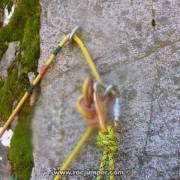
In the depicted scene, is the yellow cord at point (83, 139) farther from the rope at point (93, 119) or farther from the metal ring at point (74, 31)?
the metal ring at point (74, 31)

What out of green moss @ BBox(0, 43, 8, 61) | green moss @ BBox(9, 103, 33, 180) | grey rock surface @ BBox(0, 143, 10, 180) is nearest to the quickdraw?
green moss @ BBox(9, 103, 33, 180)

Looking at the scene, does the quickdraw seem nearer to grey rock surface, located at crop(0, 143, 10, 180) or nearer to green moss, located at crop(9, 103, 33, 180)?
green moss, located at crop(9, 103, 33, 180)

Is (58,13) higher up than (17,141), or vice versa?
(58,13)

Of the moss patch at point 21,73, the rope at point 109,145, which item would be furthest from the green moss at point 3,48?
the rope at point 109,145

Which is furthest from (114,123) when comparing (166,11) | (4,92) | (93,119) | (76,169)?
(4,92)

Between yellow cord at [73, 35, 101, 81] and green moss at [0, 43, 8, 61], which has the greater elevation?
yellow cord at [73, 35, 101, 81]

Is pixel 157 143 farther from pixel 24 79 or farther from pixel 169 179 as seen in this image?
pixel 24 79
